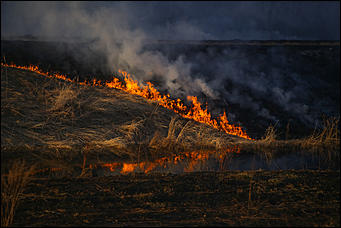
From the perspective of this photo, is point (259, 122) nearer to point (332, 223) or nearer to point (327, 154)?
point (327, 154)

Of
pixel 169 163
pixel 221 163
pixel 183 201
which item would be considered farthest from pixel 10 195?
pixel 221 163

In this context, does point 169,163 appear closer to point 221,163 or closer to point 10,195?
point 221,163

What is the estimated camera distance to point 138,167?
5.91 metres

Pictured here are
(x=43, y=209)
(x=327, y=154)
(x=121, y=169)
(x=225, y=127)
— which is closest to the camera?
(x=43, y=209)

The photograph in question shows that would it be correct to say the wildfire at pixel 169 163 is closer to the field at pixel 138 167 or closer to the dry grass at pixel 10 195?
the field at pixel 138 167

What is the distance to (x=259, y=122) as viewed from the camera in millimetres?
11461

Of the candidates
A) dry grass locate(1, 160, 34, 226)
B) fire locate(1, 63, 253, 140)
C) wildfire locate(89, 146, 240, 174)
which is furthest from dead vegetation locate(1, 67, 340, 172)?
dry grass locate(1, 160, 34, 226)

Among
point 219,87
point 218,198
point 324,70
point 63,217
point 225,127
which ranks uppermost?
point 324,70

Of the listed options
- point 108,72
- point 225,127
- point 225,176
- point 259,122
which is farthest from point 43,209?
point 108,72

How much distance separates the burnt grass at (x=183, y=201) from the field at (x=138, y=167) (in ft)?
0.04

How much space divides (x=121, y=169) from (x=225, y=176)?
6.26 ft

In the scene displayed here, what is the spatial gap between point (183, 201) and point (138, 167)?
2.16 metres

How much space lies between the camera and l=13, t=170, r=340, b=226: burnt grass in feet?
11.0

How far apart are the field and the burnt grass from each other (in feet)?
0.04
